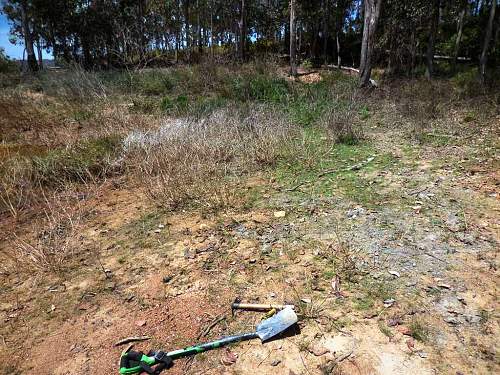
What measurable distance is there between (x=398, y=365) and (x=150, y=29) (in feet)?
82.5

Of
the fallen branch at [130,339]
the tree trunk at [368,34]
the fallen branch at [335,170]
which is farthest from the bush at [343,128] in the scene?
the tree trunk at [368,34]

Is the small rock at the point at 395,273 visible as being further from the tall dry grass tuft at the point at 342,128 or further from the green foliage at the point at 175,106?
the green foliage at the point at 175,106

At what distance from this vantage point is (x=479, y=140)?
4.80 meters

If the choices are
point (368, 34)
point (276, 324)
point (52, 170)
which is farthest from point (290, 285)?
point (368, 34)

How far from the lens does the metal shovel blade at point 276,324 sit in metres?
1.85

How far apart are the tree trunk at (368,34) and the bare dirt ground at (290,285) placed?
265 inches

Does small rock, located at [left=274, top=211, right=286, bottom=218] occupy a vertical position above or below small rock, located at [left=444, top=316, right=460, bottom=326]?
above

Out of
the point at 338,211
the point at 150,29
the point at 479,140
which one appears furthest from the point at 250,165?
the point at 150,29

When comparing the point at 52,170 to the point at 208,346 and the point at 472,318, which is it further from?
the point at 472,318

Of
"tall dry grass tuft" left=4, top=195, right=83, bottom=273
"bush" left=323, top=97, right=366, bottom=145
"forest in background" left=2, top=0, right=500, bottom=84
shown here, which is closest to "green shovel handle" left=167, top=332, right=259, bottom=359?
"tall dry grass tuft" left=4, top=195, right=83, bottom=273

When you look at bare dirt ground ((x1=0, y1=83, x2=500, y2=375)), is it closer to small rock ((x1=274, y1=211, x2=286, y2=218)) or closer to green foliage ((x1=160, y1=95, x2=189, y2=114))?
small rock ((x1=274, y1=211, x2=286, y2=218))

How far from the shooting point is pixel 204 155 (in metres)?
4.36

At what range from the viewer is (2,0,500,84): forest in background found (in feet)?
45.1

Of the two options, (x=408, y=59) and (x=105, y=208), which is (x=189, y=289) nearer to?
(x=105, y=208)
